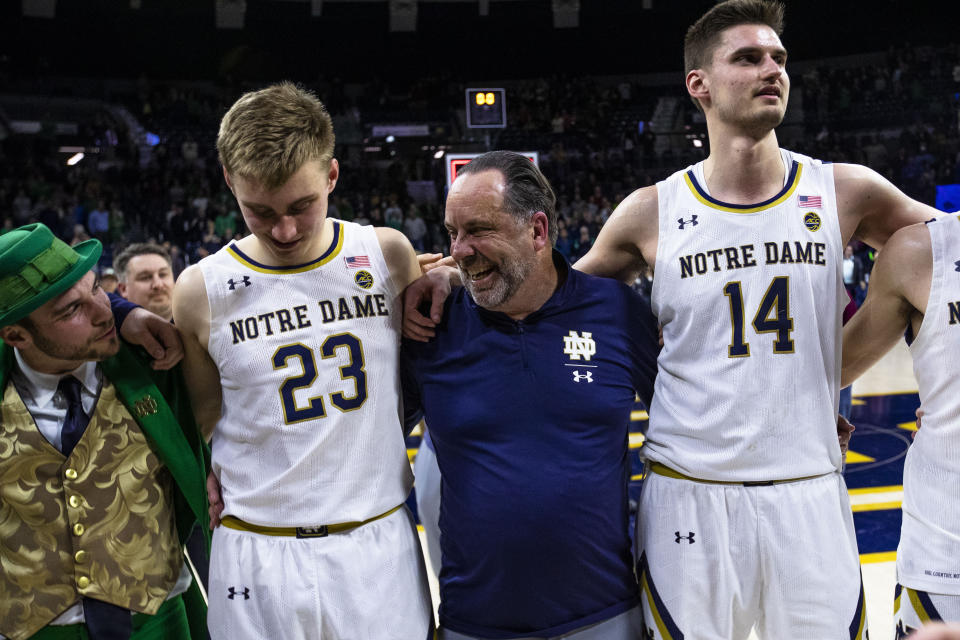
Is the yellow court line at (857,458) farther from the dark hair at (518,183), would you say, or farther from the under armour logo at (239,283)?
the under armour logo at (239,283)

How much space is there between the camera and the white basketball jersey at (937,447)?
2082 mm

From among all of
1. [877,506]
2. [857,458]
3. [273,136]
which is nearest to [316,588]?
[273,136]

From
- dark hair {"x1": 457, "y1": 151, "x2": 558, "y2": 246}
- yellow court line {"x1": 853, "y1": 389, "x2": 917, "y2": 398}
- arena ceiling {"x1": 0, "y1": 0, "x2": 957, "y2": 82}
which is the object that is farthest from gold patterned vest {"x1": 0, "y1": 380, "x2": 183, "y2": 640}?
arena ceiling {"x1": 0, "y1": 0, "x2": 957, "y2": 82}

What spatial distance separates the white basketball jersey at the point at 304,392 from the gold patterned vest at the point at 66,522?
0.27 meters

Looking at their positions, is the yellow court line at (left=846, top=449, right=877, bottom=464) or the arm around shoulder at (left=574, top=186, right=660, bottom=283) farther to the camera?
the yellow court line at (left=846, top=449, right=877, bottom=464)

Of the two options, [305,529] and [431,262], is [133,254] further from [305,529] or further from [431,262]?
[305,529]

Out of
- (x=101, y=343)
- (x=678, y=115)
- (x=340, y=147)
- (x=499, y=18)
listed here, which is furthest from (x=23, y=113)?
(x=101, y=343)

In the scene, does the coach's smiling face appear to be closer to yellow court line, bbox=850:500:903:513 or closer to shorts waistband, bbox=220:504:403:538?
shorts waistband, bbox=220:504:403:538

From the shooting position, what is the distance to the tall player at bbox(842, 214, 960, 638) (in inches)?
82.0

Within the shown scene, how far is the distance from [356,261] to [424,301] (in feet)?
0.76

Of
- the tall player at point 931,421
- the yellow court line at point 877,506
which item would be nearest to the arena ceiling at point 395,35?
the yellow court line at point 877,506

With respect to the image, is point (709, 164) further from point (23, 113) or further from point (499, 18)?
point (499, 18)

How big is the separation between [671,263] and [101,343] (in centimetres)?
161

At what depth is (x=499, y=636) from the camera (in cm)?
215
